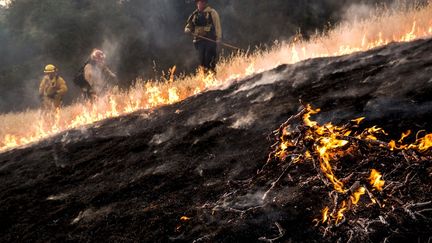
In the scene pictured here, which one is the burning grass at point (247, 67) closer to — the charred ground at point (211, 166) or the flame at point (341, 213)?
the charred ground at point (211, 166)

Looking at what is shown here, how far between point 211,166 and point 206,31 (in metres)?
4.83

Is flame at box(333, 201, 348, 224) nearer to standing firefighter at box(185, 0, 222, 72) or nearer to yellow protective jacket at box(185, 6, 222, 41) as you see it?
standing firefighter at box(185, 0, 222, 72)

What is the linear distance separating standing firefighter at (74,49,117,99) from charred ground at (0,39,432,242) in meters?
2.54

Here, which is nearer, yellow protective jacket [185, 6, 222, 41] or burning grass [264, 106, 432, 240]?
burning grass [264, 106, 432, 240]

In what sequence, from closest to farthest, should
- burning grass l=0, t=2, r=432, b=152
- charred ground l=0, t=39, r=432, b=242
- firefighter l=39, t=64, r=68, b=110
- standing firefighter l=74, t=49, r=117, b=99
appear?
charred ground l=0, t=39, r=432, b=242 → burning grass l=0, t=2, r=432, b=152 → standing firefighter l=74, t=49, r=117, b=99 → firefighter l=39, t=64, r=68, b=110

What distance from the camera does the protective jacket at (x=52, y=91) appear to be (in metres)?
9.82

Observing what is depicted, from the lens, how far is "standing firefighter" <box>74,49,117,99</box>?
919cm

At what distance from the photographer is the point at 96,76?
9.28 meters

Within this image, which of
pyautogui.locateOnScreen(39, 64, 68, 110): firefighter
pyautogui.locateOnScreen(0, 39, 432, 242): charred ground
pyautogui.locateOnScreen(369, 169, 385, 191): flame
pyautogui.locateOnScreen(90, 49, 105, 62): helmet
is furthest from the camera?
pyautogui.locateOnScreen(39, 64, 68, 110): firefighter

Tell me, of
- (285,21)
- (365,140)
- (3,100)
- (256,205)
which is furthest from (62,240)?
(3,100)

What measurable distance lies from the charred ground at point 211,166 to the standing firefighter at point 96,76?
2544 millimetres

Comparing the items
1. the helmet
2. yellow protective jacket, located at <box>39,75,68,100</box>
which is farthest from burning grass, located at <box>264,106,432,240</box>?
yellow protective jacket, located at <box>39,75,68,100</box>

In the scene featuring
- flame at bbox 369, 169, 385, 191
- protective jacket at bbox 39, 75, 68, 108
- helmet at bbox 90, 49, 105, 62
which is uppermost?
flame at bbox 369, 169, 385, 191

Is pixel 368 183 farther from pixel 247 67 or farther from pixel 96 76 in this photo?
pixel 96 76
